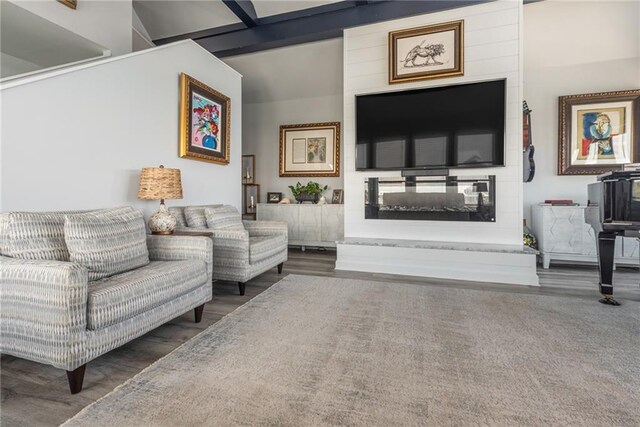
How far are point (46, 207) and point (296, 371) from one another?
1.99 meters

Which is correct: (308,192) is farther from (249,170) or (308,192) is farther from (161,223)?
(161,223)

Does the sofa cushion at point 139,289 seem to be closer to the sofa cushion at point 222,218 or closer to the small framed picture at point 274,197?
the sofa cushion at point 222,218

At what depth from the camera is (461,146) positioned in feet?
11.4

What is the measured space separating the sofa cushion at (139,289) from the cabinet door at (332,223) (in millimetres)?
2723

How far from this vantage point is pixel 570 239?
11.8ft

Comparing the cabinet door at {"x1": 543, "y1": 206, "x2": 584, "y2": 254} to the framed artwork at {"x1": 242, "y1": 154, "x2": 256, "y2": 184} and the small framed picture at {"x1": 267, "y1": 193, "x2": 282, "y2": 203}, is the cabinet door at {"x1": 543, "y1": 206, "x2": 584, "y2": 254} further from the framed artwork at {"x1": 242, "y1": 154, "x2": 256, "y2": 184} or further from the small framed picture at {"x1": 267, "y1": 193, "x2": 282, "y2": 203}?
the framed artwork at {"x1": 242, "y1": 154, "x2": 256, "y2": 184}

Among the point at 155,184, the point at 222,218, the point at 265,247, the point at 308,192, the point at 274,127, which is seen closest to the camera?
the point at 155,184

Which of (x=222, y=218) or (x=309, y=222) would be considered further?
(x=309, y=222)

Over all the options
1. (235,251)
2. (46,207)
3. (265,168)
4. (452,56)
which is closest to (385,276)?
(235,251)

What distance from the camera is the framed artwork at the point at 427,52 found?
3461 millimetres

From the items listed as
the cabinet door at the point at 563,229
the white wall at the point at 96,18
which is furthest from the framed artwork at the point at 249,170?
the cabinet door at the point at 563,229

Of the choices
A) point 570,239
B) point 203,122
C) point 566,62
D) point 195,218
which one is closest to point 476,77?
point 566,62

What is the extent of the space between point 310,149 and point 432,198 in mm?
2518

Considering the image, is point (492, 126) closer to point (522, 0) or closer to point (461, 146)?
point (461, 146)
